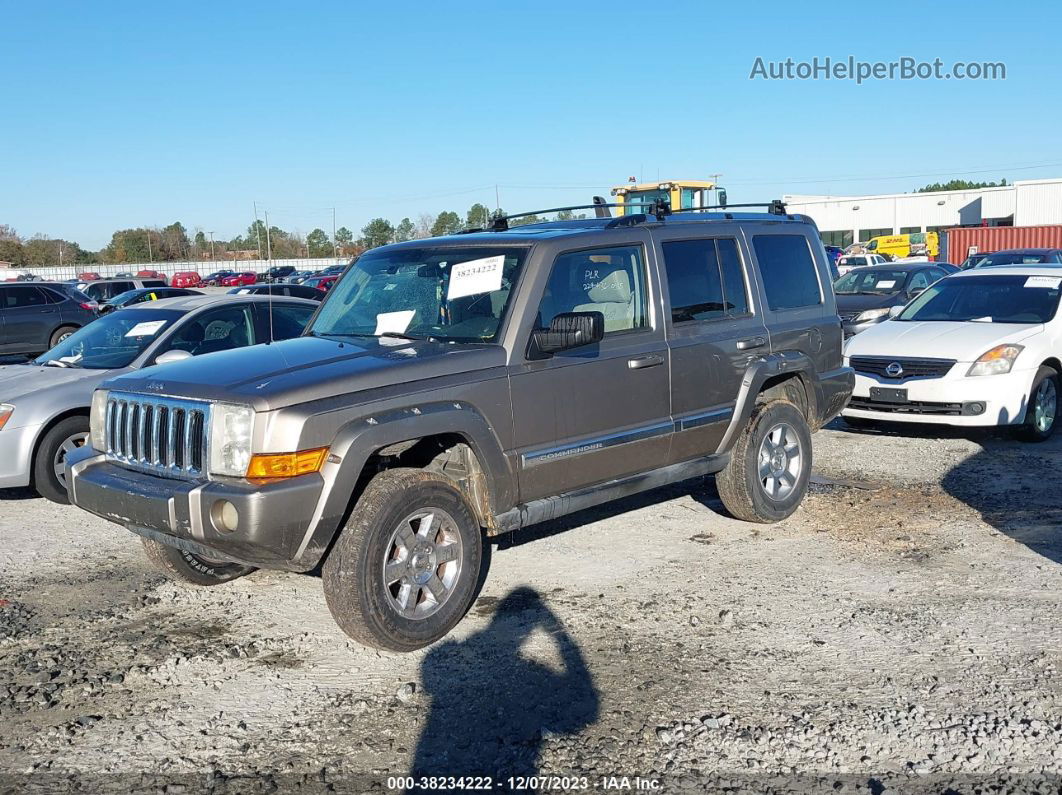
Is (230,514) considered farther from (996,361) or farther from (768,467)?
(996,361)

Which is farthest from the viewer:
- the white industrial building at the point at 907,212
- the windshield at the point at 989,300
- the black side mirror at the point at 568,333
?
the white industrial building at the point at 907,212

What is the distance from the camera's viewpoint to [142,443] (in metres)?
4.96

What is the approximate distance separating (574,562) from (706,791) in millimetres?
2747

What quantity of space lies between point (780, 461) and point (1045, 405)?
4.06 metres

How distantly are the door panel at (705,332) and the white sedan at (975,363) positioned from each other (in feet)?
11.0

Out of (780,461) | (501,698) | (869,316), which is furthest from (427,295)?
(869,316)

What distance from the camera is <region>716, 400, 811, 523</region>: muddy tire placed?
263 inches

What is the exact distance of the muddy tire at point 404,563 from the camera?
15.0 ft

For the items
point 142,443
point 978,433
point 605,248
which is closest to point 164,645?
point 142,443

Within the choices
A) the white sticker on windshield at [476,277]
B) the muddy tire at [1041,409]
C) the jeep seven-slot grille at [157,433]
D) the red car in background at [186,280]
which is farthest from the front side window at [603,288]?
the red car in background at [186,280]

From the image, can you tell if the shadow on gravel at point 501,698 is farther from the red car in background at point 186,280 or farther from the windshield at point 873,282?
the red car in background at point 186,280

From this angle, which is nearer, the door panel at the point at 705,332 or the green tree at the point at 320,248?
the door panel at the point at 705,332

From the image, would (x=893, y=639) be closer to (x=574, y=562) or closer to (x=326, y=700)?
(x=574, y=562)

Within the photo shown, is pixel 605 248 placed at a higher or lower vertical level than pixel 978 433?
higher
